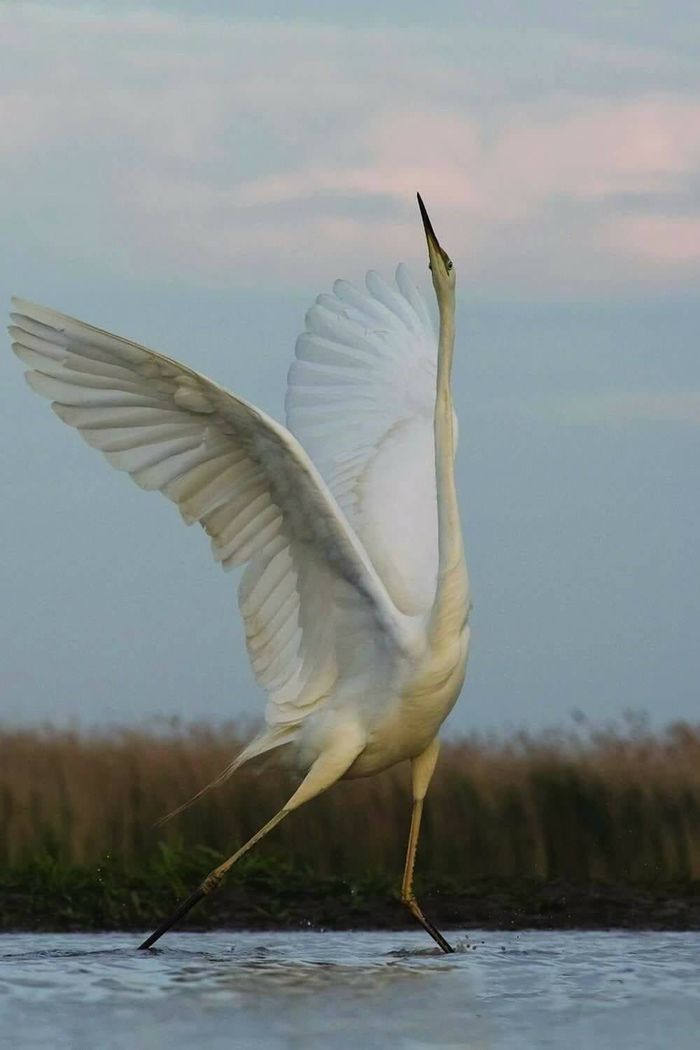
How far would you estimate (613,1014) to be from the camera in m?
8.19

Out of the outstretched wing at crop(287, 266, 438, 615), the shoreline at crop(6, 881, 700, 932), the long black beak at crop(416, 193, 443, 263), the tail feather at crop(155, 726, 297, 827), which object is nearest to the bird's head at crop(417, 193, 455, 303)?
the long black beak at crop(416, 193, 443, 263)

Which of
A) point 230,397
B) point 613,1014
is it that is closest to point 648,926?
point 613,1014

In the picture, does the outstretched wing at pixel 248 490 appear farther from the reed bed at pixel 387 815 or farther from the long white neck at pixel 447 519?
the reed bed at pixel 387 815

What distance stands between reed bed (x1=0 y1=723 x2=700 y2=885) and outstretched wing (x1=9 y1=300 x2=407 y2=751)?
205cm

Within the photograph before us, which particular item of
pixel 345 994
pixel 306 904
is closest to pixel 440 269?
pixel 345 994

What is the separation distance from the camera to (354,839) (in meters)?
11.1

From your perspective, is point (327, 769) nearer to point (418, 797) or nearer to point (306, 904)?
point (418, 797)

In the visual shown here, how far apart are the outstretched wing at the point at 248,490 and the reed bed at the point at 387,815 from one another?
6.74 feet

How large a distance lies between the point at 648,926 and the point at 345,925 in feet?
4.88

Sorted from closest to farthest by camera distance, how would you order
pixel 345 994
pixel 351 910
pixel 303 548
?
pixel 345 994 < pixel 303 548 < pixel 351 910

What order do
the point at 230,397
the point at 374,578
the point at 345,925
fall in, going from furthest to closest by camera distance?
the point at 345,925 → the point at 374,578 → the point at 230,397

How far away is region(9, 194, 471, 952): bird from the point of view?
8.21 m

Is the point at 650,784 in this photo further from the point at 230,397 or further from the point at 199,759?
the point at 230,397

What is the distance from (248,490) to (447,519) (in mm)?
831
